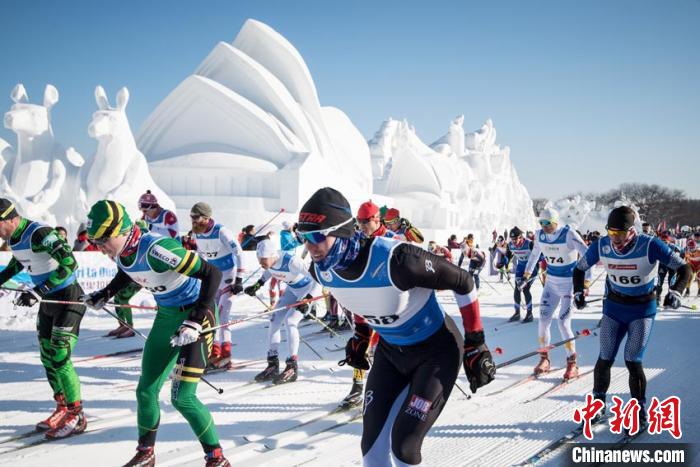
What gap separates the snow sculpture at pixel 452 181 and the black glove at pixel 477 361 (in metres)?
40.7

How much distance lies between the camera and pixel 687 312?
479 inches

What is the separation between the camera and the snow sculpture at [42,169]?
1633 centimetres

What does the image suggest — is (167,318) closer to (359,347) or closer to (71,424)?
(359,347)

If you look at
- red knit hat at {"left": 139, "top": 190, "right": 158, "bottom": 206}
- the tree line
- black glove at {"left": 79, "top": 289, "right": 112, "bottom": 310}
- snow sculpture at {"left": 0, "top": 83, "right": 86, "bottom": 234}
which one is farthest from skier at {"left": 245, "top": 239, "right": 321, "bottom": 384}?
the tree line

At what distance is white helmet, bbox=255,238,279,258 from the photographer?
6695mm

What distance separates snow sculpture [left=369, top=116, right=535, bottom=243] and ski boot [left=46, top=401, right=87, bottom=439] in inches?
1562

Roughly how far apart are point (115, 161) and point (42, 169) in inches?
89.9

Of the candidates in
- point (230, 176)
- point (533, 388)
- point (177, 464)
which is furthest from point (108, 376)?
point (230, 176)

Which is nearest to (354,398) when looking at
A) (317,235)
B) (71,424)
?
(71,424)

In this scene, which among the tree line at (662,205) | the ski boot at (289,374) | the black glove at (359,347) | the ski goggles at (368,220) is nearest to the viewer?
the black glove at (359,347)

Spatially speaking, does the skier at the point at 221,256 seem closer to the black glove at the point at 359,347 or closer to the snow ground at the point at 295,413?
the snow ground at the point at 295,413

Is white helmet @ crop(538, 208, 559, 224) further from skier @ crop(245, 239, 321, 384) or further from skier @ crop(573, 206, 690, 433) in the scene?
skier @ crop(245, 239, 321, 384)

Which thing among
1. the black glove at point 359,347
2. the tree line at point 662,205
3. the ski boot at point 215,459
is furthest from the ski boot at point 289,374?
the tree line at point 662,205

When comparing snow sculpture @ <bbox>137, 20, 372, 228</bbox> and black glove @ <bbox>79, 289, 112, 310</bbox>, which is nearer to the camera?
black glove @ <bbox>79, 289, 112, 310</bbox>
